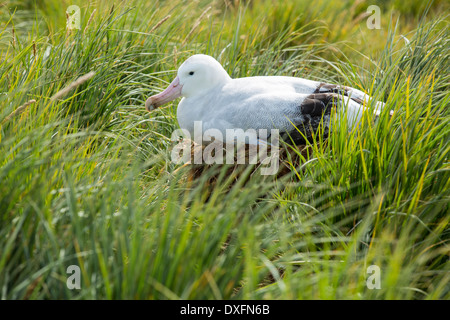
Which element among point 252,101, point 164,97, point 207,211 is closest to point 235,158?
point 252,101

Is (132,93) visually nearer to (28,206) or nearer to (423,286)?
(28,206)

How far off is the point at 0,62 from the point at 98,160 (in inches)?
42.6

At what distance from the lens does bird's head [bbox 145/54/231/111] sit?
3.79 m

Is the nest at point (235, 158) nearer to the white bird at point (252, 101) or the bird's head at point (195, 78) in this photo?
the white bird at point (252, 101)

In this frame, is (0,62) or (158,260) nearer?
(158,260)

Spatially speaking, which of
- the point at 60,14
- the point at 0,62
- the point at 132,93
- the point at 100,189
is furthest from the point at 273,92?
the point at 60,14

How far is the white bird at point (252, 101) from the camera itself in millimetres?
3451

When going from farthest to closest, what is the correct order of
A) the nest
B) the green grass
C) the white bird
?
the white bird < the nest < the green grass

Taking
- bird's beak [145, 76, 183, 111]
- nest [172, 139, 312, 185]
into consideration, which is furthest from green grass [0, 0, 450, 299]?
bird's beak [145, 76, 183, 111]

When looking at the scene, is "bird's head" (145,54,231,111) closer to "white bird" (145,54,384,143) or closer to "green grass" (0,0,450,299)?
"white bird" (145,54,384,143)

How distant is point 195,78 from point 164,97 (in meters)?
0.27

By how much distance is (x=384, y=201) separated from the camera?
2496 mm

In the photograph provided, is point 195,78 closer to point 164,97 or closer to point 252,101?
point 164,97
